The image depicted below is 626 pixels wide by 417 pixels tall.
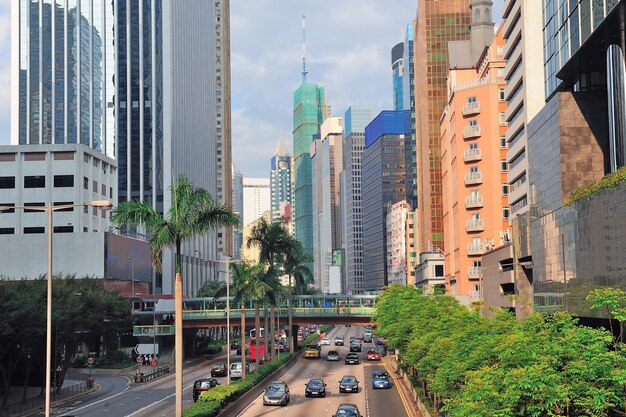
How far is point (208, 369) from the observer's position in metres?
109

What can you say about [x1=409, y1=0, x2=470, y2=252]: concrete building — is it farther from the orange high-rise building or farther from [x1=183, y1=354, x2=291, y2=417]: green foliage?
[x1=183, y1=354, x2=291, y2=417]: green foliage

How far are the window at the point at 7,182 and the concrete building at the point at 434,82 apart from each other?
248 ft

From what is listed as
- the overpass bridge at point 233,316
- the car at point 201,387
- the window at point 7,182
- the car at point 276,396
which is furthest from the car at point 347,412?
the window at point 7,182

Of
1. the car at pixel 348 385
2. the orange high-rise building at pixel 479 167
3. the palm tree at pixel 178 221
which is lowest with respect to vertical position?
the car at pixel 348 385

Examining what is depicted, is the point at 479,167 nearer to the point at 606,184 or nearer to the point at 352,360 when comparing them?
the point at 352,360

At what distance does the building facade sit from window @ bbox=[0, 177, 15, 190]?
248 feet

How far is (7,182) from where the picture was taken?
14588cm

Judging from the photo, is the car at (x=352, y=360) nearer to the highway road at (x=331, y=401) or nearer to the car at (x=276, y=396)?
the highway road at (x=331, y=401)

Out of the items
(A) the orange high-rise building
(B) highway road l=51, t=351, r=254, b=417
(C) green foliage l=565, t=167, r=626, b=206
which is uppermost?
(A) the orange high-rise building

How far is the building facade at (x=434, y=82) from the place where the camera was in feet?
523

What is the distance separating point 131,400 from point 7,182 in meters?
83.8

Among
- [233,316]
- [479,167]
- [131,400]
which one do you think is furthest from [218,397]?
[233,316]

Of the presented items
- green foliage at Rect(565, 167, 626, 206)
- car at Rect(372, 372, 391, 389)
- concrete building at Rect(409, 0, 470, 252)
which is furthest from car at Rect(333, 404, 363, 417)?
concrete building at Rect(409, 0, 470, 252)

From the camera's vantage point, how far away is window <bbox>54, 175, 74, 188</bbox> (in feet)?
475
